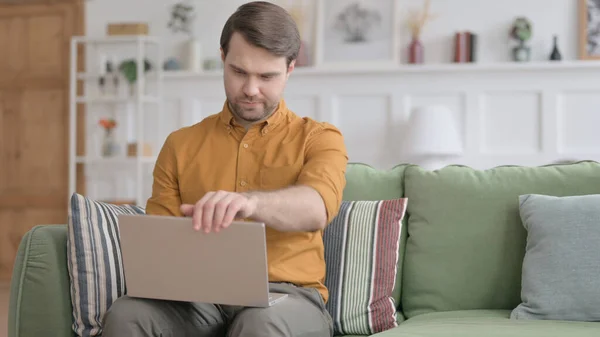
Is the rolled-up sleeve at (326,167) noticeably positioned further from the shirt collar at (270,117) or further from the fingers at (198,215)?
the fingers at (198,215)

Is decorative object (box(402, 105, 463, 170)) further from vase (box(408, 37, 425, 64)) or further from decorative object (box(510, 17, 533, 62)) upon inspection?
decorative object (box(510, 17, 533, 62))

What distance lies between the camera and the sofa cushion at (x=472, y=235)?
237 cm

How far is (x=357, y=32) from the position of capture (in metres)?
5.64

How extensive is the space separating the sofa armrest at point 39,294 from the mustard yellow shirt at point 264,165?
0.99 feet

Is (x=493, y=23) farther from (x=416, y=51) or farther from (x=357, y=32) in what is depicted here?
(x=357, y=32)

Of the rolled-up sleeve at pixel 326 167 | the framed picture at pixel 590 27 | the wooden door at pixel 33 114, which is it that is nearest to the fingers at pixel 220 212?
the rolled-up sleeve at pixel 326 167

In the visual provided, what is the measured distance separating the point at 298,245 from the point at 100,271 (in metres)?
0.55

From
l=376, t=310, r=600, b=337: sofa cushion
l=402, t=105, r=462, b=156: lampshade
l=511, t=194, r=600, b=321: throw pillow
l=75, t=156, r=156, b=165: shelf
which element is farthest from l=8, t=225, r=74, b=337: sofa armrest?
l=75, t=156, r=156, b=165: shelf

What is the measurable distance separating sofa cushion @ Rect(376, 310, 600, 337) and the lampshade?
285cm

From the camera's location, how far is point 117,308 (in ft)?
5.87

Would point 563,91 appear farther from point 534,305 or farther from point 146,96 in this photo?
point 534,305

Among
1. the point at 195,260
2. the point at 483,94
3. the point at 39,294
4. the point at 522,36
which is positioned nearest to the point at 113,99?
the point at 483,94

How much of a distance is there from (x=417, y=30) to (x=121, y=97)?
7.28ft

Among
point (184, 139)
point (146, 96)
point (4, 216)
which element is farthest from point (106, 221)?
point (4, 216)
